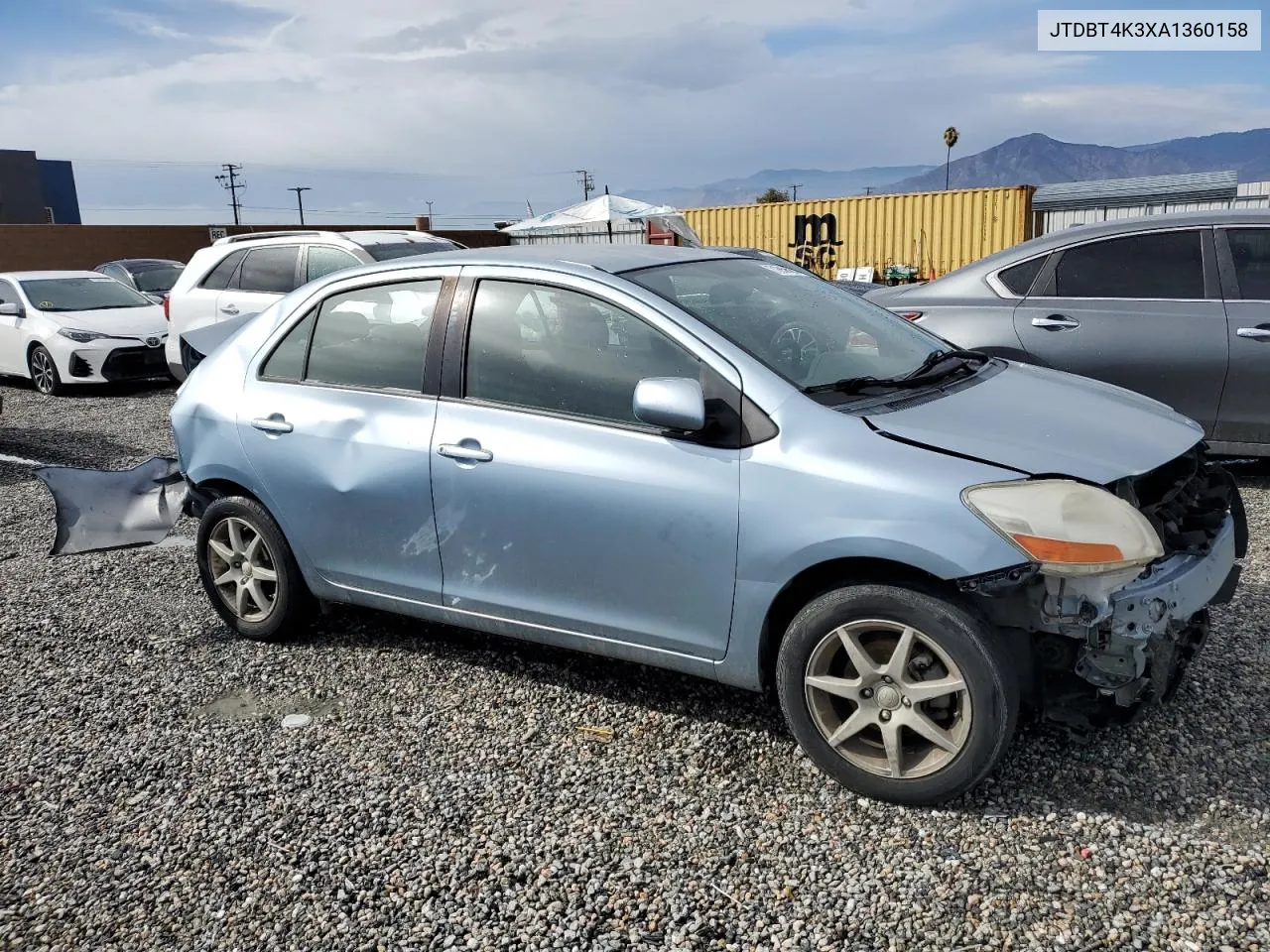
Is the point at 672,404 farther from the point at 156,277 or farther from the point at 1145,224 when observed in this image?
the point at 156,277

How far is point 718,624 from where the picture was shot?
3.26 m

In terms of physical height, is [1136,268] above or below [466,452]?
above

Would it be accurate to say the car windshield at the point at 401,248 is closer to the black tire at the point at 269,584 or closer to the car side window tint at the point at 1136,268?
the black tire at the point at 269,584

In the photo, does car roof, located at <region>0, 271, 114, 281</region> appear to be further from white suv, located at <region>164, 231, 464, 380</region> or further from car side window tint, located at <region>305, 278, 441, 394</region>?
car side window tint, located at <region>305, 278, 441, 394</region>

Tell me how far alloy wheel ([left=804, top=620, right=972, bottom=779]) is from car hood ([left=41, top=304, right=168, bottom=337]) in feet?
39.8

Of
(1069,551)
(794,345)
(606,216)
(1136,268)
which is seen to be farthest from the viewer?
(606,216)

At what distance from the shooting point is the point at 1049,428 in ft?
10.6

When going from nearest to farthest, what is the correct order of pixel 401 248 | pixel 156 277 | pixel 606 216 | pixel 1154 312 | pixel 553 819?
Answer: pixel 553 819 < pixel 1154 312 < pixel 401 248 < pixel 156 277 < pixel 606 216

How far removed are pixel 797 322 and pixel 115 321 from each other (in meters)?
11.9

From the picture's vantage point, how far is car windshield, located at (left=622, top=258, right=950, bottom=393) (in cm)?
348

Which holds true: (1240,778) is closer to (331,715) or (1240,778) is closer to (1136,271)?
(331,715)

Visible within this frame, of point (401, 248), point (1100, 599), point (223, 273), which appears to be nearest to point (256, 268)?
point (223, 273)

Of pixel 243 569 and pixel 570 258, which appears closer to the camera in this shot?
pixel 570 258

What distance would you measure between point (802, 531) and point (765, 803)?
86cm
